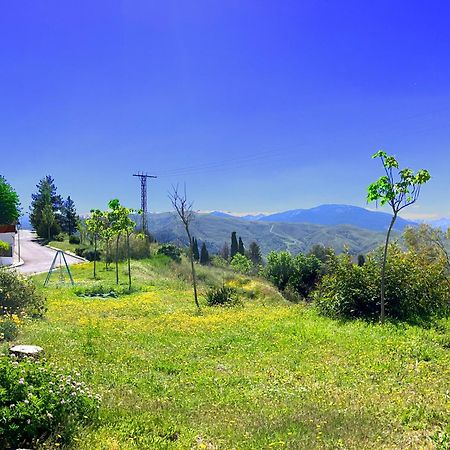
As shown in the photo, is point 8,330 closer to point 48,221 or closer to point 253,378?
point 253,378

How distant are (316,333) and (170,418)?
6707mm

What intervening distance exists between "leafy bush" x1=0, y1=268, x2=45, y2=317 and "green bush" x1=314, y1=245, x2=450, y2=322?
9760 millimetres

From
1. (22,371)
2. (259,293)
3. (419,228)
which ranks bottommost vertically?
(259,293)

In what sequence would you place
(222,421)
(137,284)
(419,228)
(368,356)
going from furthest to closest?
(419,228) < (137,284) < (368,356) < (222,421)

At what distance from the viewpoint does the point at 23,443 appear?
4527mm

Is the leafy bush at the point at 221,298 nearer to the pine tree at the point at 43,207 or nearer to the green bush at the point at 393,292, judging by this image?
the green bush at the point at 393,292

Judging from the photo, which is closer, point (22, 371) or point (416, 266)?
point (22, 371)

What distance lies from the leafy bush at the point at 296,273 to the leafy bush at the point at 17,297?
80.2 feet

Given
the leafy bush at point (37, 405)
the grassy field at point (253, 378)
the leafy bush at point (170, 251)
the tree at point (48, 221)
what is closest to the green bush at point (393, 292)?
the grassy field at point (253, 378)

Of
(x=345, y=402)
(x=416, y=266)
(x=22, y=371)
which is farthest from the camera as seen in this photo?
(x=416, y=266)

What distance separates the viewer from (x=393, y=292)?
13750 millimetres

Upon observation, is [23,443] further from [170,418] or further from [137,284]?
[137,284]

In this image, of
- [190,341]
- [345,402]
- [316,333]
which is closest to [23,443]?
[345,402]

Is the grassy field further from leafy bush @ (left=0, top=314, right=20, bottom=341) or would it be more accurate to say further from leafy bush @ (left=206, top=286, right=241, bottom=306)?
Result: leafy bush @ (left=206, top=286, right=241, bottom=306)
